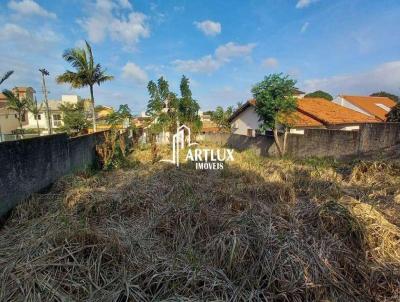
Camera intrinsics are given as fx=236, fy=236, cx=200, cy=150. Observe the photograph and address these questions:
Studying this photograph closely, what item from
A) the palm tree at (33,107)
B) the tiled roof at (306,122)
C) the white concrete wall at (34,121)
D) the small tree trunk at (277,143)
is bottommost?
the small tree trunk at (277,143)

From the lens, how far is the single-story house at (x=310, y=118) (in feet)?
38.2

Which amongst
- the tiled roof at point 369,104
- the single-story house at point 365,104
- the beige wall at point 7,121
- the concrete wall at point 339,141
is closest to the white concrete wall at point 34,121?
the beige wall at point 7,121

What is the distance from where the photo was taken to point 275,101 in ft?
31.2

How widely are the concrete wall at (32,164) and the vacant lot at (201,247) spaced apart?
29 cm

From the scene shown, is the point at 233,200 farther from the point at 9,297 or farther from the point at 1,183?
the point at 1,183

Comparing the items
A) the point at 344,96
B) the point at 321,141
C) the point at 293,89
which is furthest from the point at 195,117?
the point at 344,96

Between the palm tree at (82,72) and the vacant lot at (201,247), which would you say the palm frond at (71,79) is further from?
the vacant lot at (201,247)

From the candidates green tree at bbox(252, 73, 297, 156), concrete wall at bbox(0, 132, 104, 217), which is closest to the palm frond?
concrete wall at bbox(0, 132, 104, 217)

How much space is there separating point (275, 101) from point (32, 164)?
8.36 m

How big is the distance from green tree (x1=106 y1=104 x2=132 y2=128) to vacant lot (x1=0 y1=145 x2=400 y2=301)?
9.60 meters

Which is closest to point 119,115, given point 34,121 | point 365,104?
point 365,104

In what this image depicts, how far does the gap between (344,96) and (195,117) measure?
621 inches

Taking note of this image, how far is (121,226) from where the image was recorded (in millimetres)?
3104

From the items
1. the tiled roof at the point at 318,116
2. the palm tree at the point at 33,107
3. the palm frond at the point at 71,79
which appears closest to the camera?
the tiled roof at the point at 318,116
